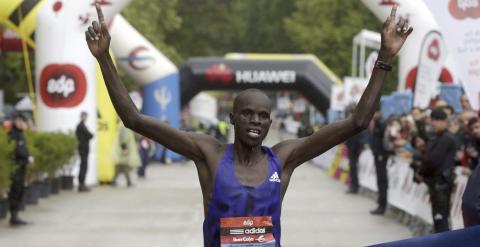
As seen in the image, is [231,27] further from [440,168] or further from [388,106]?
[440,168]

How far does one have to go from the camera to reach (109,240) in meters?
12.0

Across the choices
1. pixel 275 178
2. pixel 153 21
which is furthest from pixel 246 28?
pixel 275 178

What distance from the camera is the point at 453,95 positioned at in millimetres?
13508

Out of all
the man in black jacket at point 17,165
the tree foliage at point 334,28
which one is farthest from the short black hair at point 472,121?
the tree foliage at point 334,28

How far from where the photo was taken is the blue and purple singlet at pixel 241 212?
427cm

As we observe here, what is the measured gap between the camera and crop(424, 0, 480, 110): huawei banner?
10.1m

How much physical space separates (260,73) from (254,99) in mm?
28746

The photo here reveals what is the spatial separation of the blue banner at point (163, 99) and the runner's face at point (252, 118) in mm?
24104

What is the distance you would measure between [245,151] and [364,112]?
1.91 feet

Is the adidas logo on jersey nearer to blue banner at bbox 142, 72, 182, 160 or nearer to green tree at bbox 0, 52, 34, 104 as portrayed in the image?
blue banner at bbox 142, 72, 182, 160

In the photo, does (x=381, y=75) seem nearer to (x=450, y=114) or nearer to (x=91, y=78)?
(x=450, y=114)

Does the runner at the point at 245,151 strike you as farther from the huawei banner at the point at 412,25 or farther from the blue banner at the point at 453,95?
the huawei banner at the point at 412,25

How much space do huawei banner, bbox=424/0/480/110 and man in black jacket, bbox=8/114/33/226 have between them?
6.22 meters

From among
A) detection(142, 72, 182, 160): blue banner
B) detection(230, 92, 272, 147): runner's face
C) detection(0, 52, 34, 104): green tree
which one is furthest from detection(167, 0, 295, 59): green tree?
detection(230, 92, 272, 147): runner's face
